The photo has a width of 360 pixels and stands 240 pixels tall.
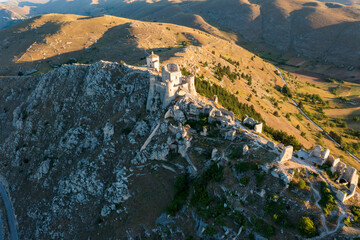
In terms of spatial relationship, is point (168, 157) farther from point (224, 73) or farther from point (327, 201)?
point (224, 73)

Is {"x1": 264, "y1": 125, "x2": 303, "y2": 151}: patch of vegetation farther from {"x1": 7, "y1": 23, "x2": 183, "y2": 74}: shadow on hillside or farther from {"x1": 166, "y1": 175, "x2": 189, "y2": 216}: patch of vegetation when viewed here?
{"x1": 7, "y1": 23, "x2": 183, "y2": 74}: shadow on hillside

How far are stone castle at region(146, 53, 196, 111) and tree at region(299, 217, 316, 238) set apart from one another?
38.0m

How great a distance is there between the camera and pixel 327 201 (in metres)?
33.1

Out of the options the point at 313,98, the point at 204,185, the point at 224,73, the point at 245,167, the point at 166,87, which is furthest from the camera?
the point at 313,98

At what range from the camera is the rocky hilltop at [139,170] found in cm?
3600

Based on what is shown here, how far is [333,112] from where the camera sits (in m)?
123

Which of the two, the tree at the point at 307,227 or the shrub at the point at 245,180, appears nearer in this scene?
the tree at the point at 307,227

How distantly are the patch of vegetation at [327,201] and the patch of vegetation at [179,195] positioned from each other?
23.2 metres

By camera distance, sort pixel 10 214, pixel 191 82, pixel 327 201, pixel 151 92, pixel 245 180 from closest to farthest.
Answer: pixel 327 201 < pixel 245 180 < pixel 191 82 < pixel 151 92 < pixel 10 214

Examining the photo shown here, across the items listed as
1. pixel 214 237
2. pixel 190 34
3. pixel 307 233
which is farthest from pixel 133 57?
pixel 307 233

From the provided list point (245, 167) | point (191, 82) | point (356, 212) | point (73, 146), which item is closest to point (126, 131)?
point (73, 146)

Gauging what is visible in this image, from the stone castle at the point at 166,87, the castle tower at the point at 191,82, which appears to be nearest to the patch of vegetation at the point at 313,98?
the castle tower at the point at 191,82

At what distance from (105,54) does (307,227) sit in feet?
423

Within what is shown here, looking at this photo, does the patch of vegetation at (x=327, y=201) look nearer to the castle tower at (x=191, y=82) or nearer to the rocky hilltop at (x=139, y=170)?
the rocky hilltop at (x=139, y=170)
